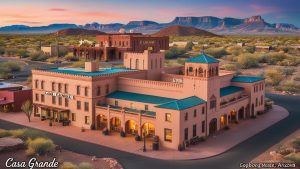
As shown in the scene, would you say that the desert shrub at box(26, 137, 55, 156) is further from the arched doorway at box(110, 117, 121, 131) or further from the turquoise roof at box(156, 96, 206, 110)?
the turquoise roof at box(156, 96, 206, 110)

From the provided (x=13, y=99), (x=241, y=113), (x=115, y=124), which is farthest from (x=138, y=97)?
(x=13, y=99)

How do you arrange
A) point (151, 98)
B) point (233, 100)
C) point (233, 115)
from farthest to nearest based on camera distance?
point (233, 100)
point (233, 115)
point (151, 98)

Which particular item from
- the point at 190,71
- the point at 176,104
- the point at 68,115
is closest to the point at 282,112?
the point at 190,71

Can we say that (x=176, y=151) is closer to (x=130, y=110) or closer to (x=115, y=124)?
(x=130, y=110)

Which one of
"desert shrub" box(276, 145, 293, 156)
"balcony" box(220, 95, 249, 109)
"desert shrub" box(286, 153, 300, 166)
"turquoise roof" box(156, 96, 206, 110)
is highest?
"turquoise roof" box(156, 96, 206, 110)

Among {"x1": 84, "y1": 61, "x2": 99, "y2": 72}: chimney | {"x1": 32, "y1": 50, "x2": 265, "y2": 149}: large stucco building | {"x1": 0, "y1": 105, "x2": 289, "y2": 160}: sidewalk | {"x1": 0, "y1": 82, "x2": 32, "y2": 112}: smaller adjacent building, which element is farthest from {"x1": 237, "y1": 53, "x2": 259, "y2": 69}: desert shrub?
{"x1": 0, "y1": 82, "x2": 32, "y2": 112}: smaller adjacent building

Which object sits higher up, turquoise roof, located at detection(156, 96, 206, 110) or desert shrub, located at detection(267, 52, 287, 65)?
desert shrub, located at detection(267, 52, 287, 65)

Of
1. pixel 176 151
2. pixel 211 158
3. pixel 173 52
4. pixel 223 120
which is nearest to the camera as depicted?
pixel 211 158

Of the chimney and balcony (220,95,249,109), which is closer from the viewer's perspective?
balcony (220,95,249,109)

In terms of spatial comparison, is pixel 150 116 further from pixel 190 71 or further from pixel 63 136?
pixel 63 136
